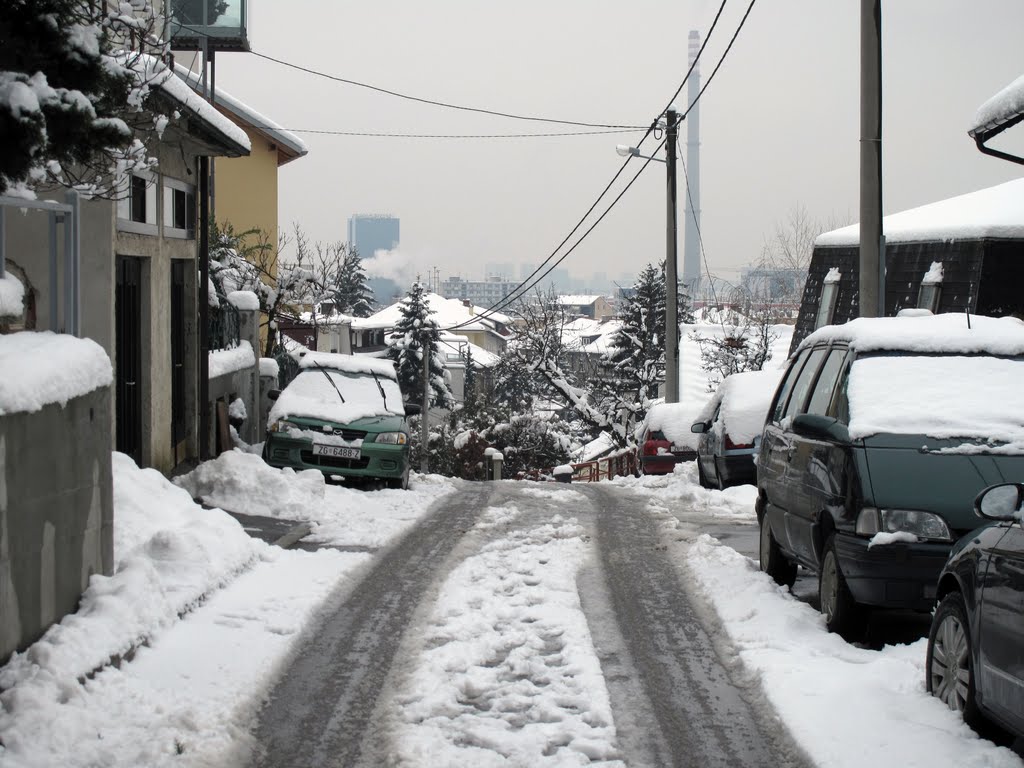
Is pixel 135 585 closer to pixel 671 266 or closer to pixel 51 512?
pixel 51 512

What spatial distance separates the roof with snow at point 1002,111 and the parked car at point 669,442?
11.7 meters

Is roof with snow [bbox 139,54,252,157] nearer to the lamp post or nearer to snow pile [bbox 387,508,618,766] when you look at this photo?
snow pile [bbox 387,508,618,766]

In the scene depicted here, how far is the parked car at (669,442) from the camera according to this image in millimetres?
22953

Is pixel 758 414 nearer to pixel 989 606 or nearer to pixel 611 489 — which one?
pixel 611 489

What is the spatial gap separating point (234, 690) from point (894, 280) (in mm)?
21768

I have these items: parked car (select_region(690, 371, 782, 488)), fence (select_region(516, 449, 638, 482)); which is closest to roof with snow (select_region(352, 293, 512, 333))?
fence (select_region(516, 449, 638, 482))

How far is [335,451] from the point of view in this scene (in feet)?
51.1

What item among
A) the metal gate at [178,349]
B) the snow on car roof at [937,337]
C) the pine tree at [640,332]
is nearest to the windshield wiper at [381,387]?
the metal gate at [178,349]

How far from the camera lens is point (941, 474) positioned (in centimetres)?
676

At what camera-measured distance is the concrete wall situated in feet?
18.8

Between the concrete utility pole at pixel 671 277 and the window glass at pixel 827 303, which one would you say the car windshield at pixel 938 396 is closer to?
the concrete utility pole at pixel 671 277

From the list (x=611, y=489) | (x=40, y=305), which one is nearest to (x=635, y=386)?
(x=611, y=489)

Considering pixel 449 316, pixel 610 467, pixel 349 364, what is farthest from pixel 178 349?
pixel 449 316

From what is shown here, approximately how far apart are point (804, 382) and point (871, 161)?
15.5 feet
